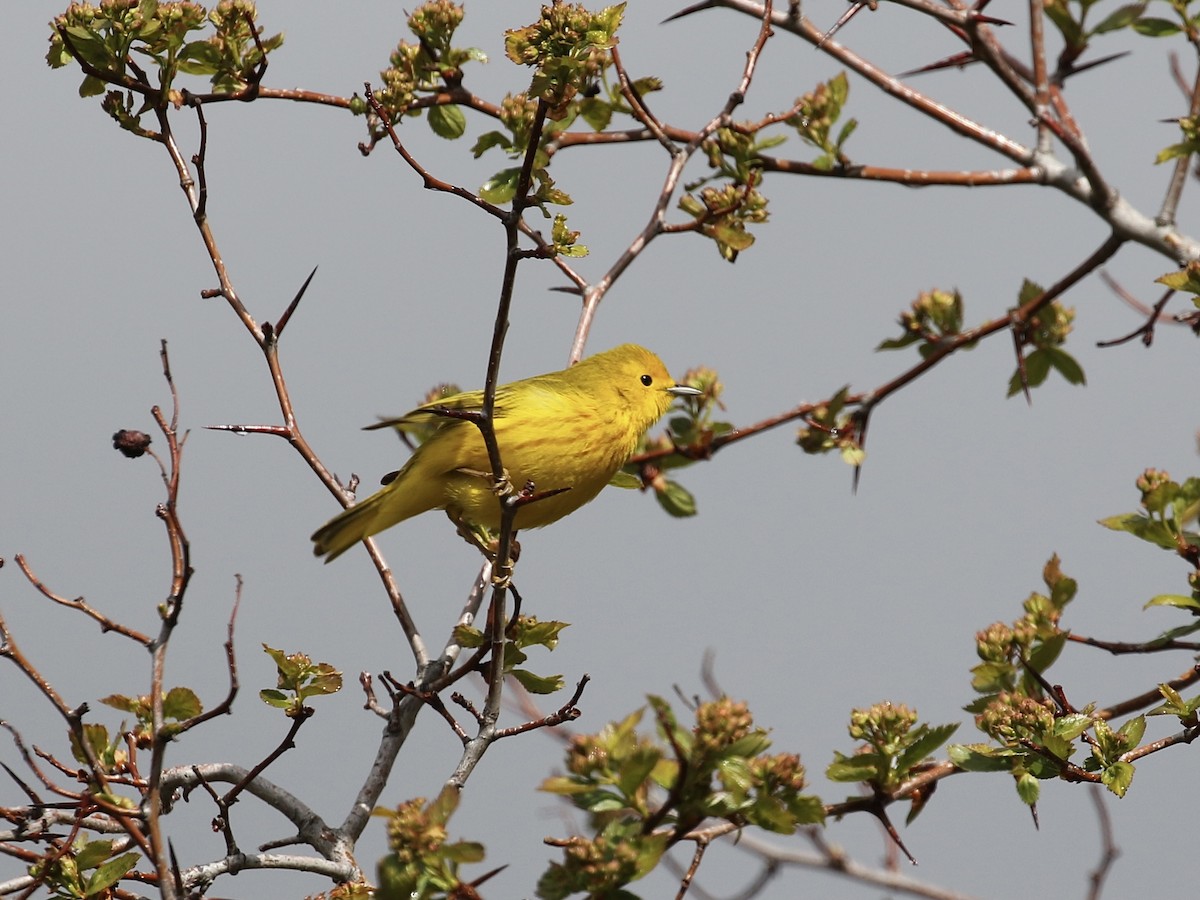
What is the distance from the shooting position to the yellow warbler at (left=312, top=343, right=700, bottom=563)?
4188mm

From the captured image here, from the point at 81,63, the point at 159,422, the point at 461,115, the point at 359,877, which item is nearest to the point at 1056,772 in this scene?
the point at 359,877

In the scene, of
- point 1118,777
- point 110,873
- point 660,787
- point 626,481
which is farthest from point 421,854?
point 626,481

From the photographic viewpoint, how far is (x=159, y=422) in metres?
2.76

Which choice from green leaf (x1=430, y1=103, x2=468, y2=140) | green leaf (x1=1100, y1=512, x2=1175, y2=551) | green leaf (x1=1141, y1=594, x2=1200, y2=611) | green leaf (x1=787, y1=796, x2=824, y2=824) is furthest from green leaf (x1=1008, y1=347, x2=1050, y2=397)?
green leaf (x1=787, y1=796, x2=824, y2=824)

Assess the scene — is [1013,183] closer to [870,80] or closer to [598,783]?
[870,80]

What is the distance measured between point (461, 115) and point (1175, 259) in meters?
2.41

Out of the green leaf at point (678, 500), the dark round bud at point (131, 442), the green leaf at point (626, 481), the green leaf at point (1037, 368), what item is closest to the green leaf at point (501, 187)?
the green leaf at point (626, 481)

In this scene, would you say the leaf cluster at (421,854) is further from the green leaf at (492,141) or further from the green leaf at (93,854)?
the green leaf at (492,141)

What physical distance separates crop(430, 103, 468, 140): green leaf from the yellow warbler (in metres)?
0.91

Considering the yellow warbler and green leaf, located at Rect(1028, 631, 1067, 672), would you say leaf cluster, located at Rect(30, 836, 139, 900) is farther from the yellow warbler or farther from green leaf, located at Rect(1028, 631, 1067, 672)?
green leaf, located at Rect(1028, 631, 1067, 672)

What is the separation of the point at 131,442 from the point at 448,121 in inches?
74.0

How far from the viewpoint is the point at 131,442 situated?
2.96 metres

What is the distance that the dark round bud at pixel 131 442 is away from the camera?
2949mm

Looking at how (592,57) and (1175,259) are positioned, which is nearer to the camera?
(592,57)
